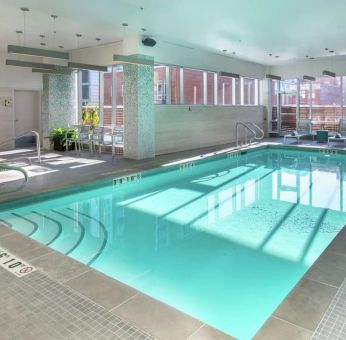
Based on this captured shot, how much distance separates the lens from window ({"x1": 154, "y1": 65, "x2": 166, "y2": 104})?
10.6m

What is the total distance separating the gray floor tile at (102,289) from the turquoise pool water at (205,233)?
Result: 50cm

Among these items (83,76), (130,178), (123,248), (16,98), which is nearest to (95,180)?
(130,178)

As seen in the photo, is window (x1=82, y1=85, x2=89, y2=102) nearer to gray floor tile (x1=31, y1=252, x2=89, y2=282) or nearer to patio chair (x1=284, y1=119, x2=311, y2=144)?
patio chair (x1=284, y1=119, x2=311, y2=144)

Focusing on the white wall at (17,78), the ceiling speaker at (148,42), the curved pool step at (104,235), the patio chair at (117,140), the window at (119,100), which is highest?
the ceiling speaker at (148,42)

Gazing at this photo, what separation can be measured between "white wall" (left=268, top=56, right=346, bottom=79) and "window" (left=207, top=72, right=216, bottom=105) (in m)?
3.88

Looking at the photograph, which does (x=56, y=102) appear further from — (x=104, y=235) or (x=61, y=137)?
Answer: (x=104, y=235)

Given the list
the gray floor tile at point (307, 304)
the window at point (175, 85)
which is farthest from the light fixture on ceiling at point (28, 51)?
the gray floor tile at point (307, 304)

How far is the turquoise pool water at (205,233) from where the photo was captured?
11.0 feet

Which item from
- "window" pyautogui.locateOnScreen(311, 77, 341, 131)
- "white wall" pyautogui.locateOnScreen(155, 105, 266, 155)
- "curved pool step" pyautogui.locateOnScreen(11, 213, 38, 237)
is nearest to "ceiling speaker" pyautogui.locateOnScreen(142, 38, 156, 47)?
"white wall" pyautogui.locateOnScreen(155, 105, 266, 155)

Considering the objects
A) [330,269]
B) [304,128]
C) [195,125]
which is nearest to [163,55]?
[195,125]

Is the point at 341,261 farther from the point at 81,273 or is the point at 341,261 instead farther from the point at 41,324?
the point at 41,324

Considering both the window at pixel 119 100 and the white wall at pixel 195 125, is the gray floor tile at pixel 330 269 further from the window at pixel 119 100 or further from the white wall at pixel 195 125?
the window at pixel 119 100

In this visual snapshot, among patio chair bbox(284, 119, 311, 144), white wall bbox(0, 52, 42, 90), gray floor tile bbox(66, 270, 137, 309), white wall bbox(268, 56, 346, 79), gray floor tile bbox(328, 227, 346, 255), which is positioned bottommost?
gray floor tile bbox(66, 270, 137, 309)

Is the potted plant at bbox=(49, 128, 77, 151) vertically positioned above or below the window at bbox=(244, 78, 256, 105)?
below
